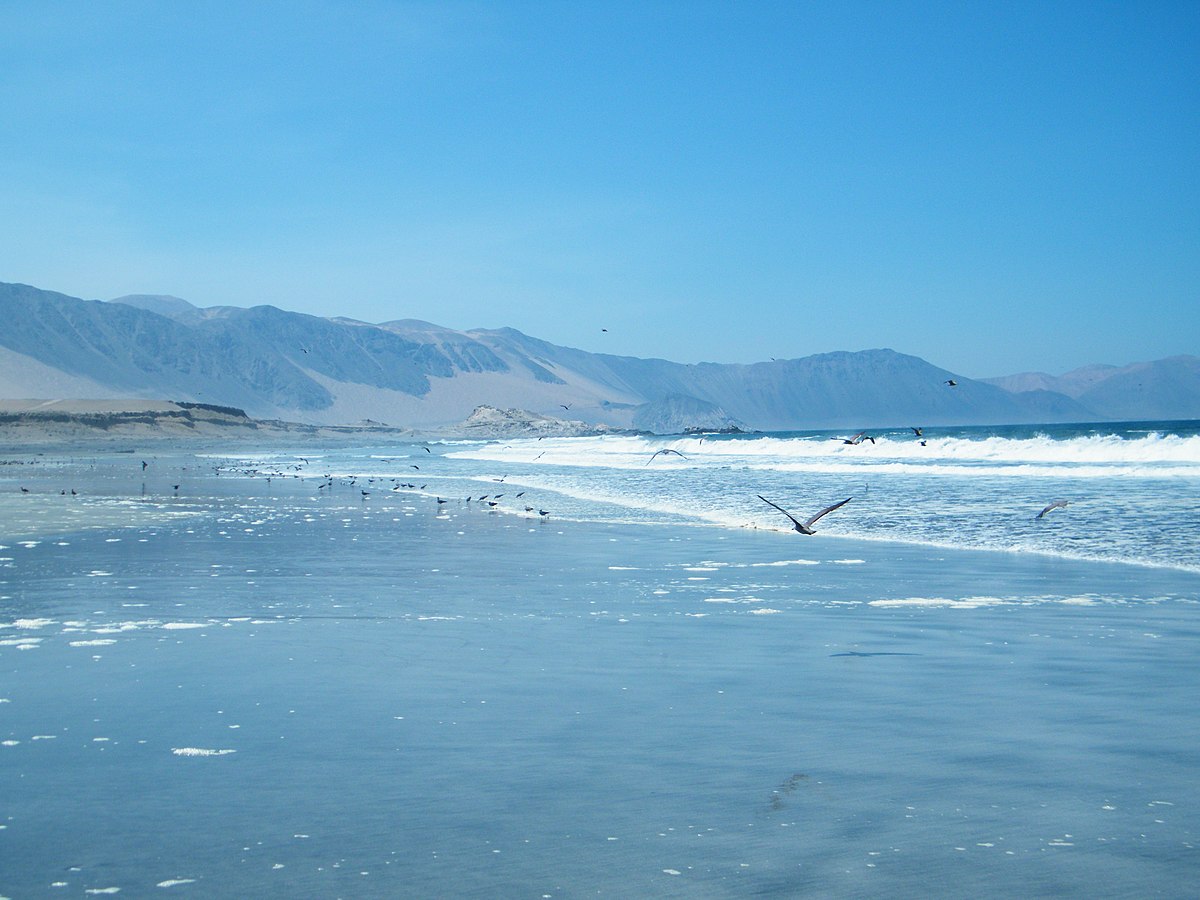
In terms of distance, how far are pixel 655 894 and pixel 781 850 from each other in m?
0.60

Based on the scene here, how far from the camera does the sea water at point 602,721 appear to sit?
3836mm

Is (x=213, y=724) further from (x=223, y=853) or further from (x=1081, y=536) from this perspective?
(x=1081, y=536)

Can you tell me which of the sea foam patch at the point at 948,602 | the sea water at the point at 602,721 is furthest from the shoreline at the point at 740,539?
the sea water at the point at 602,721

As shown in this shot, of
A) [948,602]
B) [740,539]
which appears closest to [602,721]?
[948,602]

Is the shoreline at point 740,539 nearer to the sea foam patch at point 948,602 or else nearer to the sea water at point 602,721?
the sea foam patch at point 948,602

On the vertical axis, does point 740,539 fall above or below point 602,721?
above

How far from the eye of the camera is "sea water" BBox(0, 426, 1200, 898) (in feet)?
12.6

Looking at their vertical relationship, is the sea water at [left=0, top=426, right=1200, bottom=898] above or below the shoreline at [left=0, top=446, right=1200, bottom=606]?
Result: below

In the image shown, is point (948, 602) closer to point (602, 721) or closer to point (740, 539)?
point (602, 721)

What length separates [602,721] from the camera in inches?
223

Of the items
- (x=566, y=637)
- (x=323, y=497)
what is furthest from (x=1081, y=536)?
(x=323, y=497)

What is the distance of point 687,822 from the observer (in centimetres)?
419

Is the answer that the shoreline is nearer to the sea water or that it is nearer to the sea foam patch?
the sea foam patch

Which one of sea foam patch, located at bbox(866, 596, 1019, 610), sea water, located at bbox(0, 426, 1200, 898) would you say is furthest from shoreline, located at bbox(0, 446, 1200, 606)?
sea water, located at bbox(0, 426, 1200, 898)
